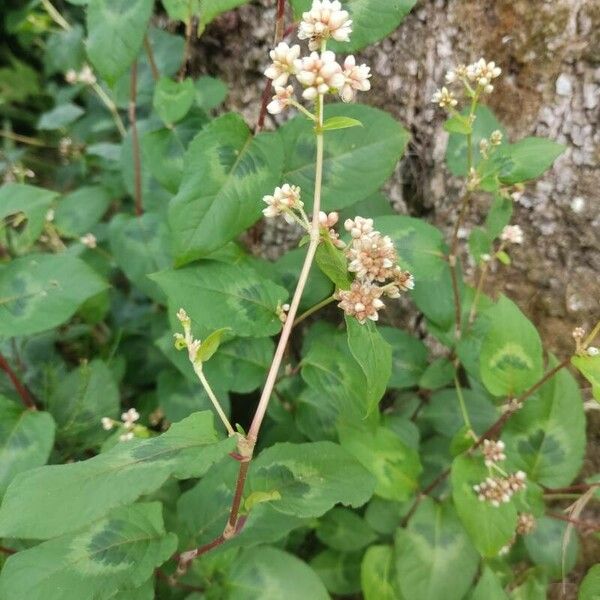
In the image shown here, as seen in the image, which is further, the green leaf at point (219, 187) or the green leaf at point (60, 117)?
the green leaf at point (60, 117)

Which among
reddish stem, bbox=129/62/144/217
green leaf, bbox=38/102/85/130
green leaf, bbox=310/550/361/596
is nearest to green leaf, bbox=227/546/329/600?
green leaf, bbox=310/550/361/596

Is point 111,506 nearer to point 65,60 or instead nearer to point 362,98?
point 362,98

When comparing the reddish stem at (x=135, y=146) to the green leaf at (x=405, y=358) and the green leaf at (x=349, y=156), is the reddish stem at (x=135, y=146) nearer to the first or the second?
the green leaf at (x=349, y=156)

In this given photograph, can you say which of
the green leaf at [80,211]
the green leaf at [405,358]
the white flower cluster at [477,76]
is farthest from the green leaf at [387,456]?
the green leaf at [80,211]

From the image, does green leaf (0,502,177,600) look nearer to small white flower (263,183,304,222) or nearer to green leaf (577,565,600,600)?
small white flower (263,183,304,222)

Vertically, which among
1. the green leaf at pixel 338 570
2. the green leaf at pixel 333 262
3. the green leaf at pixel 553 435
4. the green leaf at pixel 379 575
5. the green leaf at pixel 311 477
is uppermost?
the green leaf at pixel 333 262
